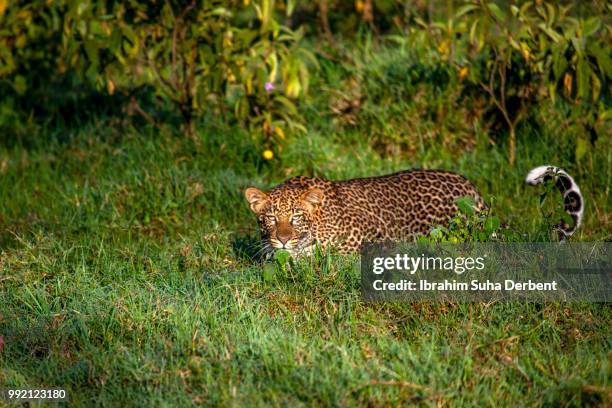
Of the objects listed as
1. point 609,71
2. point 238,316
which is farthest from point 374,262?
point 609,71

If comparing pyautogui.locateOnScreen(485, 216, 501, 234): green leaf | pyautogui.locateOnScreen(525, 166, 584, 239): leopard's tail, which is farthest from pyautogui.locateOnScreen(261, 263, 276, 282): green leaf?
pyautogui.locateOnScreen(525, 166, 584, 239): leopard's tail

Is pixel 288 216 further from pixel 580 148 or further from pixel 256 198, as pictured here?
pixel 580 148

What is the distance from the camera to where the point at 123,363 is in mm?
4914

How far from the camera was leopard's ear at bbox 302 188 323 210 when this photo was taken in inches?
250

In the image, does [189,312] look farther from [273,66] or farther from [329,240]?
[273,66]

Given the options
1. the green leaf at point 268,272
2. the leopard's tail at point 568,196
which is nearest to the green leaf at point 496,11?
the leopard's tail at point 568,196

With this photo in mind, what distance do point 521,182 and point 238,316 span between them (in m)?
3.55

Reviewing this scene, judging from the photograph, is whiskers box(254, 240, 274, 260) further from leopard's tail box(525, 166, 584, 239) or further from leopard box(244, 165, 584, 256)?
leopard's tail box(525, 166, 584, 239)

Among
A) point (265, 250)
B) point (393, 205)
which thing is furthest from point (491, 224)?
point (265, 250)

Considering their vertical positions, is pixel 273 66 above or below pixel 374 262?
above

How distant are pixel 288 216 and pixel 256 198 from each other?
30 cm

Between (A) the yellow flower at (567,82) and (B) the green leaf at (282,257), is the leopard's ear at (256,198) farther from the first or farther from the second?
(A) the yellow flower at (567,82)

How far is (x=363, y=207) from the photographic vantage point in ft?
21.8

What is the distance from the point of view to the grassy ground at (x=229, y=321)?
15.4 ft
